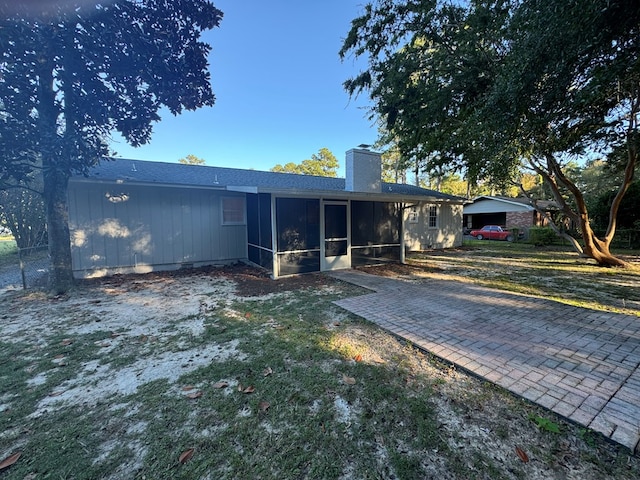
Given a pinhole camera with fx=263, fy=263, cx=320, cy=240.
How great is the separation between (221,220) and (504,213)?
25484 mm

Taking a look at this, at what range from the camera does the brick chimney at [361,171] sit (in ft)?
29.0

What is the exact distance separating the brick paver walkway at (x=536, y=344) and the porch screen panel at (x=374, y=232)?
9.93 feet

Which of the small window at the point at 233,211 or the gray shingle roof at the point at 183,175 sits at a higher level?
the gray shingle roof at the point at 183,175

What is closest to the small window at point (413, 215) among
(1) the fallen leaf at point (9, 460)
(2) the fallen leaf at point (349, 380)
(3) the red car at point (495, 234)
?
(3) the red car at point (495, 234)

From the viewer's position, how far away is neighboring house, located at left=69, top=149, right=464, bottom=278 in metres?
7.36

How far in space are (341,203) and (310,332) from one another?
517 cm

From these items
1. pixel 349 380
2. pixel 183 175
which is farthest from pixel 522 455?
pixel 183 175

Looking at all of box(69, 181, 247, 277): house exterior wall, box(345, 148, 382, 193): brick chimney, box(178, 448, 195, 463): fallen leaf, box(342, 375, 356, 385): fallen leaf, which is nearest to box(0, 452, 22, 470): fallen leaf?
box(178, 448, 195, 463): fallen leaf

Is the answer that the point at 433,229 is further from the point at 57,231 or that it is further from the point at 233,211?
the point at 57,231

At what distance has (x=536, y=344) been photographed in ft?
11.5

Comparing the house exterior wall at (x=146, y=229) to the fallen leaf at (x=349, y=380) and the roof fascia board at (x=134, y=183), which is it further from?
the fallen leaf at (x=349, y=380)

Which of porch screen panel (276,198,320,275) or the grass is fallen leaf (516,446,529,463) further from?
porch screen panel (276,198,320,275)

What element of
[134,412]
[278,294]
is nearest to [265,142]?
[278,294]

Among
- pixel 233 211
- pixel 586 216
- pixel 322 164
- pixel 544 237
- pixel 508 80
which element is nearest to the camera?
pixel 508 80
